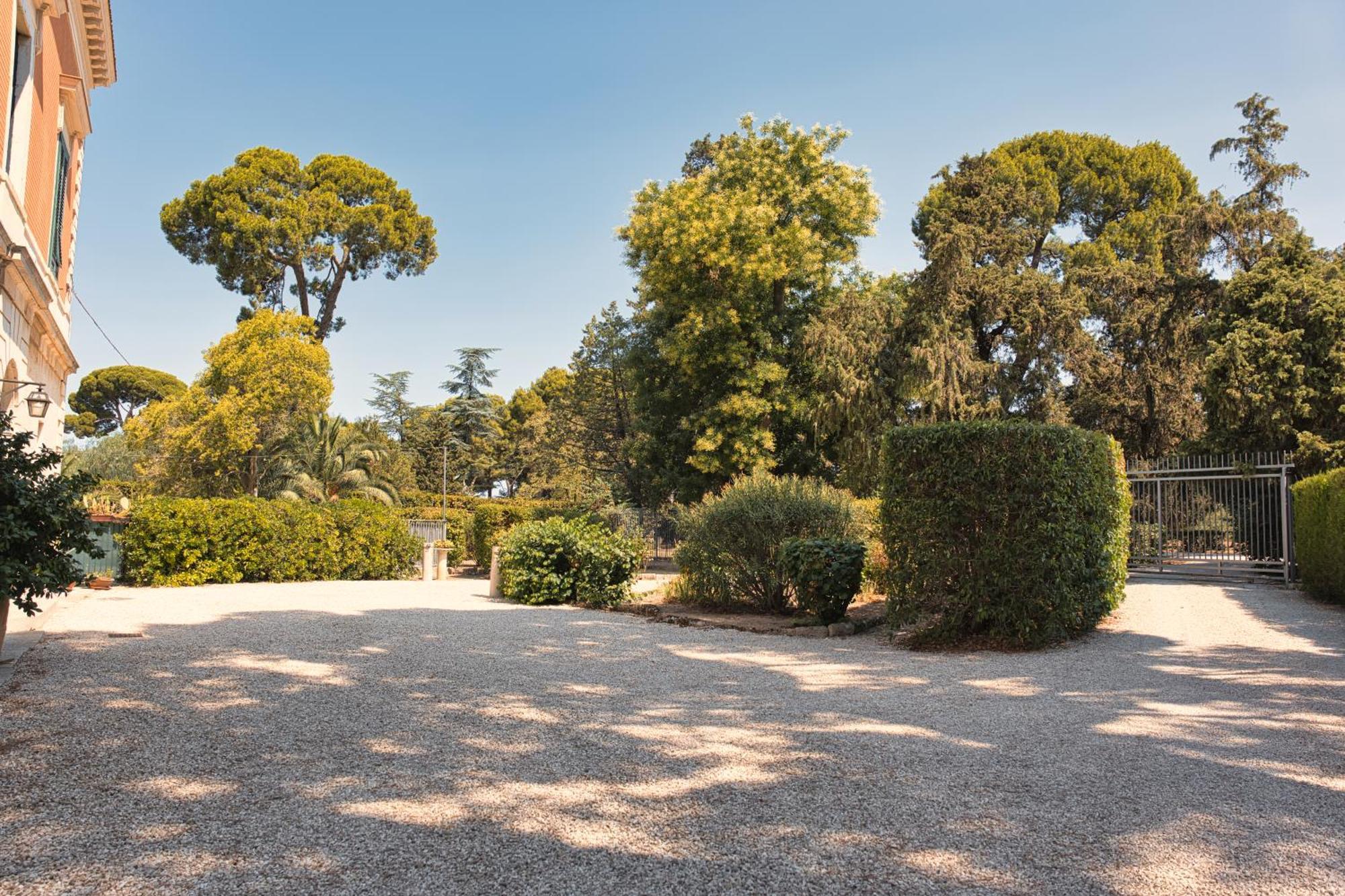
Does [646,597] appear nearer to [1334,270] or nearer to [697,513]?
[697,513]

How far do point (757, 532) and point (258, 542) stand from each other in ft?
32.3

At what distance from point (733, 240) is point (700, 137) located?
40.5 feet

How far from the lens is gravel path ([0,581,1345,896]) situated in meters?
2.69

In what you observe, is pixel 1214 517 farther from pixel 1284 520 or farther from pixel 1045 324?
pixel 1045 324

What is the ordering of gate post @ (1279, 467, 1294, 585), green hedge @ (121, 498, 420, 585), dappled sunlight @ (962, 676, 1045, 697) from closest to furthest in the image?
1. dappled sunlight @ (962, 676, 1045, 697)
2. gate post @ (1279, 467, 1294, 585)
3. green hedge @ (121, 498, 420, 585)

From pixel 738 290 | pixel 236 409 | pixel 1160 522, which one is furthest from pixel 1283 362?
pixel 236 409

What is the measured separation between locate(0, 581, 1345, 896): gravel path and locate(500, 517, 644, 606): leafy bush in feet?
14.1

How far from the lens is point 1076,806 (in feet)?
10.9

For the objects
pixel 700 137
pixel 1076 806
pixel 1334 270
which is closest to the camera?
pixel 1076 806

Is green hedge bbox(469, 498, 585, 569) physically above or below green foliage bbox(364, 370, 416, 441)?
below

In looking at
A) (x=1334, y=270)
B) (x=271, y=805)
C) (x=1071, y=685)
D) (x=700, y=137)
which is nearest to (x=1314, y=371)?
(x=1334, y=270)

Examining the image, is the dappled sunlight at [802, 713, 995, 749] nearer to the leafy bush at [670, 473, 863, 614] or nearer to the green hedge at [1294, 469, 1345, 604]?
the leafy bush at [670, 473, 863, 614]

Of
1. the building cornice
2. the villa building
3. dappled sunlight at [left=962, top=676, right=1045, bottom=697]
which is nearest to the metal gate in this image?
dappled sunlight at [left=962, top=676, right=1045, bottom=697]

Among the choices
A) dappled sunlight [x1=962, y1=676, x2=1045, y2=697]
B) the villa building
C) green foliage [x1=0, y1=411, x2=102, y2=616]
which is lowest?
dappled sunlight [x1=962, y1=676, x2=1045, y2=697]
